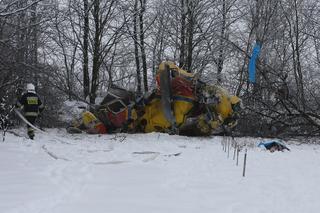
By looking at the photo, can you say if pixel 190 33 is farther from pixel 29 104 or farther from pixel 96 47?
pixel 29 104

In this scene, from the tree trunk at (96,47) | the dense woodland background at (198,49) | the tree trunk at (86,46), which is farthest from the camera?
the tree trunk at (86,46)

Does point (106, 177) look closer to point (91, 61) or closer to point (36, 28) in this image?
point (36, 28)

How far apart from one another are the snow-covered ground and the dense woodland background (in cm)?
527

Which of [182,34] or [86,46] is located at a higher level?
[182,34]

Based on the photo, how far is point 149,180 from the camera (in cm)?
643

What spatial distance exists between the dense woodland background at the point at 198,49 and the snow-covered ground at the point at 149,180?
5.27 metres

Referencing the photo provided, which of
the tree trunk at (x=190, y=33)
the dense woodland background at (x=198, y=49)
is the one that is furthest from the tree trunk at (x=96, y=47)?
the tree trunk at (x=190, y=33)

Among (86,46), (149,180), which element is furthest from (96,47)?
(149,180)

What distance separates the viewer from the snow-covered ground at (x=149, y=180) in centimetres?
487

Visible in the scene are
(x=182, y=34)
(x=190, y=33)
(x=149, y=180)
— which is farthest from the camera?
(x=182, y=34)

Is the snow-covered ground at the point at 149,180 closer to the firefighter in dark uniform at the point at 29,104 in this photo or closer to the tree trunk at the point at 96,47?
the firefighter in dark uniform at the point at 29,104

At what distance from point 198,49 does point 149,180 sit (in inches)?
714

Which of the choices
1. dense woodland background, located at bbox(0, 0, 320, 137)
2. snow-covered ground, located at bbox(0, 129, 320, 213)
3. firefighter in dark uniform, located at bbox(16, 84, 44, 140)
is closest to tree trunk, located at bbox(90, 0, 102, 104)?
dense woodland background, located at bbox(0, 0, 320, 137)

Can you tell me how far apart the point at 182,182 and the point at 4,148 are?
467cm
